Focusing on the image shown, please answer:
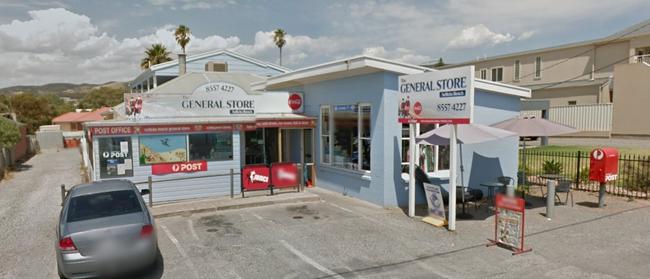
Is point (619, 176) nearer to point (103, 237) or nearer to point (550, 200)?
point (550, 200)

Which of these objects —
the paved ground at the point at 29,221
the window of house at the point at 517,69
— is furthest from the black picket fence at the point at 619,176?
the window of house at the point at 517,69

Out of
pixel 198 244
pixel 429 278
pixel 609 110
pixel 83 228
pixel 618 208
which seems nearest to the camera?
pixel 83 228

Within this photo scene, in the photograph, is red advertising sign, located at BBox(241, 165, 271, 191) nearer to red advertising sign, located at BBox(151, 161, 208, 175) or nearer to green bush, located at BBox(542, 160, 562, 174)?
red advertising sign, located at BBox(151, 161, 208, 175)

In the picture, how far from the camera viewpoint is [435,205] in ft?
30.8

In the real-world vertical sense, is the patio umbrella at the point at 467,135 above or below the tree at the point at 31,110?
below

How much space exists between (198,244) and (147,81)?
23.4 m

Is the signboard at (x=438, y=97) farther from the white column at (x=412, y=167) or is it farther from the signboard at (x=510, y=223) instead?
the signboard at (x=510, y=223)

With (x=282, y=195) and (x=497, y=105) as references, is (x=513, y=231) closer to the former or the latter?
(x=497, y=105)

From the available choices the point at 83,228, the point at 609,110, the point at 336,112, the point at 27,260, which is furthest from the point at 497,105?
the point at 609,110

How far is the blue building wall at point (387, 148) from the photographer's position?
10766 mm

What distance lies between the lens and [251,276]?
6.36 metres

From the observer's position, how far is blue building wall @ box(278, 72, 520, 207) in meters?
10.8

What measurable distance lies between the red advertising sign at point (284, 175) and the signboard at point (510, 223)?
6590mm

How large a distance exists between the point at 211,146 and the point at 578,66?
29129mm
